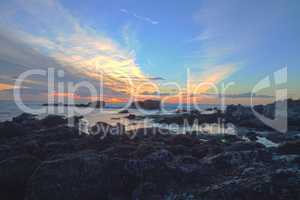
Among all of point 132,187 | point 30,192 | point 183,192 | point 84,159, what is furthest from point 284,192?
point 30,192

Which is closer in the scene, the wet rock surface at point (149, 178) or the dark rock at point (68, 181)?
the wet rock surface at point (149, 178)

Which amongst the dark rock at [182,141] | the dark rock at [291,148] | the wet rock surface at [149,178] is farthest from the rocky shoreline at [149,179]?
the dark rock at [182,141]

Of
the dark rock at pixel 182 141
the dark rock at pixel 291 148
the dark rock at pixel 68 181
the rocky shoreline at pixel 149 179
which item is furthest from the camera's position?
the dark rock at pixel 182 141

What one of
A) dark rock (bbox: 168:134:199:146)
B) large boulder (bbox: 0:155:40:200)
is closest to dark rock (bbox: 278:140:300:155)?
dark rock (bbox: 168:134:199:146)

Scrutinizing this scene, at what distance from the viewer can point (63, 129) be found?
17406mm

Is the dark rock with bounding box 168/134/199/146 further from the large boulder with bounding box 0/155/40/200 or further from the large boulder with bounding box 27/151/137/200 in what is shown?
the large boulder with bounding box 0/155/40/200

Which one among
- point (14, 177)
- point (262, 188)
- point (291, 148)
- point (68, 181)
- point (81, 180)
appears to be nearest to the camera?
point (262, 188)

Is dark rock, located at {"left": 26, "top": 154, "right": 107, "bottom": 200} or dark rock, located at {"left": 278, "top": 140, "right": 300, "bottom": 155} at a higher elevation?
dark rock, located at {"left": 26, "top": 154, "right": 107, "bottom": 200}

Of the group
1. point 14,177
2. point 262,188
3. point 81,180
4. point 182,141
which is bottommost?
point 182,141

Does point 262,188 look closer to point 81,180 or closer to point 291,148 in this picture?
point 81,180

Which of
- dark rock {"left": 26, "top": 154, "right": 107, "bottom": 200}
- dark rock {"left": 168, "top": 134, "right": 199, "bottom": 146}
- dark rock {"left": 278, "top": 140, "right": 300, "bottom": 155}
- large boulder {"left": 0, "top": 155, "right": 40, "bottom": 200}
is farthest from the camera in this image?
dark rock {"left": 168, "top": 134, "right": 199, "bottom": 146}

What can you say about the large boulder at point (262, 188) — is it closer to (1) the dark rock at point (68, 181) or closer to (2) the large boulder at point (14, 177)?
(1) the dark rock at point (68, 181)

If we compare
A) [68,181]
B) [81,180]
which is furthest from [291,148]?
[68,181]

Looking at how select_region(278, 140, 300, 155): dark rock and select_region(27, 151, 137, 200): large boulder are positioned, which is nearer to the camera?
select_region(27, 151, 137, 200): large boulder
